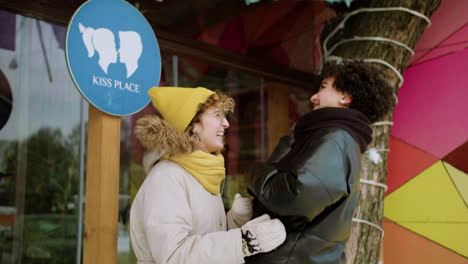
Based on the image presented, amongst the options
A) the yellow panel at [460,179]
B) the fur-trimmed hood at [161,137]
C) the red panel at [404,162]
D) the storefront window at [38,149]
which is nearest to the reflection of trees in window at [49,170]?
the storefront window at [38,149]

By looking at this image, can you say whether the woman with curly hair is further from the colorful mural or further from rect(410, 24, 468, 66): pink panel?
rect(410, 24, 468, 66): pink panel

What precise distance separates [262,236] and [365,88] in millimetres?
794

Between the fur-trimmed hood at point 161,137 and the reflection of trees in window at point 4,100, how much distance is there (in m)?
1.89

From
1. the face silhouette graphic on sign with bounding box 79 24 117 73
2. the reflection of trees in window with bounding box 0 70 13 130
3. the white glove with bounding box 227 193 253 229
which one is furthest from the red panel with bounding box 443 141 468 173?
the reflection of trees in window with bounding box 0 70 13 130

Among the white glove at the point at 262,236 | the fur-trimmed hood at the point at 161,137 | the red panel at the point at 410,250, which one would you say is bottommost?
the red panel at the point at 410,250

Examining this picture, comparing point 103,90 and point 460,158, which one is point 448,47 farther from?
point 103,90

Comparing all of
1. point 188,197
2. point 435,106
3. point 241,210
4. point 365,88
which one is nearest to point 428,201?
point 435,106

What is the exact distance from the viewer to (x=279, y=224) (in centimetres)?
171

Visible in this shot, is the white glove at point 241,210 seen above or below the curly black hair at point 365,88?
below

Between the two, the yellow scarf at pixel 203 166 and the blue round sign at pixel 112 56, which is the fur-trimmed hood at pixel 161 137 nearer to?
the yellow scarf at pixel 203 166

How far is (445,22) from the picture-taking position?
402 cm

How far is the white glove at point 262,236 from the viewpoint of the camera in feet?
5.51

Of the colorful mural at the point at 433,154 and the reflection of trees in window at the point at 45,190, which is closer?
the reflection of trees in window at the point at 45,190

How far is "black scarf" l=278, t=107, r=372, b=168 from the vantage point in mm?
1837
